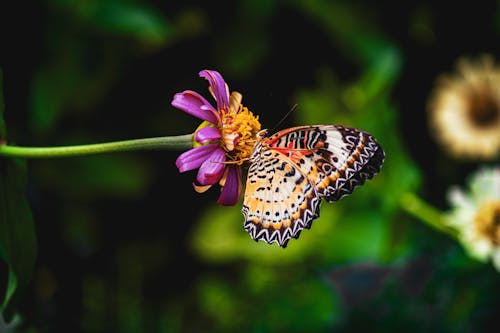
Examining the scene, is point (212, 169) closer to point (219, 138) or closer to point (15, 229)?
point (219, 138)

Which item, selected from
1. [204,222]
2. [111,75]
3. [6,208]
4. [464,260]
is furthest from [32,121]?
[464,260]

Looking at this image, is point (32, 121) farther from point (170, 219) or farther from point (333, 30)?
point (333, 30)

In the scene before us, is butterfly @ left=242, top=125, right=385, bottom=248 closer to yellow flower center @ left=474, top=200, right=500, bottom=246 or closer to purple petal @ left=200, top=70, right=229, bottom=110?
purple petal @ left=200, top=70, right=229, bottom=110

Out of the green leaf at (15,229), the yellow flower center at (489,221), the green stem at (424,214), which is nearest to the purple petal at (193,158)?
→ the green leaf at (15,229)

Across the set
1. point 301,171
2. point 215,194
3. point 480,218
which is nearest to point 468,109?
point 480,218

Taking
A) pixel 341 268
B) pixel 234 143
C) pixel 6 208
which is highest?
pixel 234 143

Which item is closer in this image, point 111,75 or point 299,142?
point 299,142
